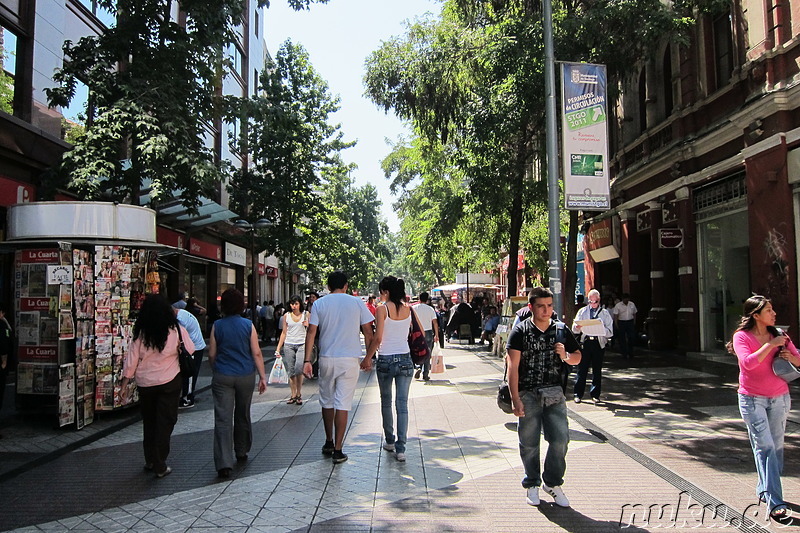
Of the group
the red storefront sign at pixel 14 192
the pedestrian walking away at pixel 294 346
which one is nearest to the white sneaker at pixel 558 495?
the pedestrian walking away at pixel 294 346

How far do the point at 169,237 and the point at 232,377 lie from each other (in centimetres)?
1497

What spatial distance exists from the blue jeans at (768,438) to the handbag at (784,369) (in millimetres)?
173

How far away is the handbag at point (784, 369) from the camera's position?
14.6ft

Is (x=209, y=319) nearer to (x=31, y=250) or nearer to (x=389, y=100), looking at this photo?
(x=389, y=100)

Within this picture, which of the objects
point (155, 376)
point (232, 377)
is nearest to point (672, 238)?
point (232, 377)

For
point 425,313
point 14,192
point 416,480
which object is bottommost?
point 416,480

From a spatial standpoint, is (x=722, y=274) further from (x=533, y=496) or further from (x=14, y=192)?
(x=14, y=192)

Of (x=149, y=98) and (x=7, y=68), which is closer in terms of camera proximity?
(x=149, y=98)

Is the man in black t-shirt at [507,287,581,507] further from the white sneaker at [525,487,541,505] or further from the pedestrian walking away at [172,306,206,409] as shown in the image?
the pedestrian walking away at [172,306,206,409]

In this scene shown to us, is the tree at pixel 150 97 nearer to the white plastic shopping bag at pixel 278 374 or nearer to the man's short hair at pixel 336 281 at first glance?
the white plastic shopping bag at pixel 278 374

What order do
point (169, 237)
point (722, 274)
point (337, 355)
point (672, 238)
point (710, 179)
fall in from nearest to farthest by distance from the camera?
point (337, 355) < point (710, 179) < point (722, 274) < point (672, 238) < point (169, 237)

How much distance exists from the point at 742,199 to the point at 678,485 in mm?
10542

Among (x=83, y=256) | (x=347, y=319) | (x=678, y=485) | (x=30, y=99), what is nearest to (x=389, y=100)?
(x=30, y=99)

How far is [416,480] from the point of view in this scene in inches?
219
